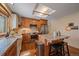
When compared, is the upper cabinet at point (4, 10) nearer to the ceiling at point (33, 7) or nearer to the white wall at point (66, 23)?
the ceiling at point (33, 7)

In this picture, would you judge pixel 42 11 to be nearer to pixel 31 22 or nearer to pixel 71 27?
pixel 31 22

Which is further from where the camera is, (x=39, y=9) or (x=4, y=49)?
(x=39, y=9)

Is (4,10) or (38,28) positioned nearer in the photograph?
(4,10)

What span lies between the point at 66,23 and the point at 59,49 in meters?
0.32

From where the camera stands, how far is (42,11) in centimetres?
142

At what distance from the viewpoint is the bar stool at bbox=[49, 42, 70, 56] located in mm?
1368

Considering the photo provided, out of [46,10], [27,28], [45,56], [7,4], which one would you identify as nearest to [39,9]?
[46,10]

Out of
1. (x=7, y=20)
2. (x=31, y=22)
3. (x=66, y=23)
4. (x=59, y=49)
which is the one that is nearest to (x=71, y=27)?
(x=66, y=23)

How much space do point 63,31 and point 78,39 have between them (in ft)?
0.63

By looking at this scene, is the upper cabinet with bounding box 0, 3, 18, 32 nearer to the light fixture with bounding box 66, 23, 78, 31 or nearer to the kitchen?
the kitchen

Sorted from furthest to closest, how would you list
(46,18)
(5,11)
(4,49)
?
1. (46,18)
2. (5,11)
3. (4,49)

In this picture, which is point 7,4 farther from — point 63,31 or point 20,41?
point 63,31

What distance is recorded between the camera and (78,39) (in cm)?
135

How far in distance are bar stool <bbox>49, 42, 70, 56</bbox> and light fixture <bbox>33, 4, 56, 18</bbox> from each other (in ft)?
1.23
